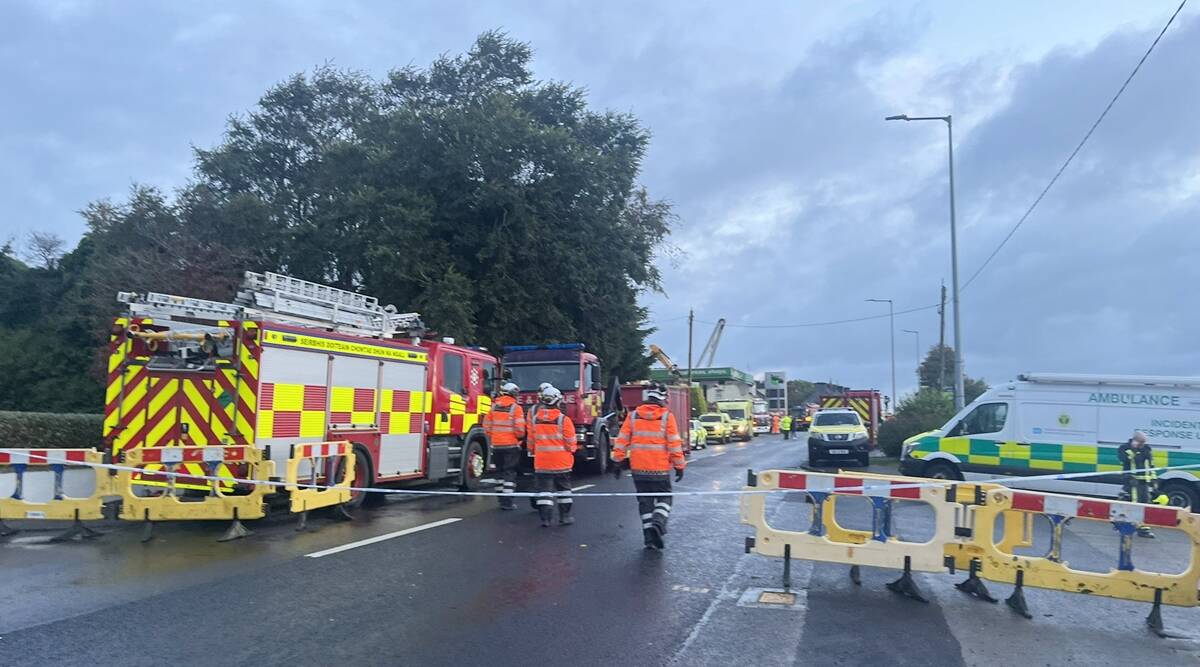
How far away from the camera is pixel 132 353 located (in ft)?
33.7

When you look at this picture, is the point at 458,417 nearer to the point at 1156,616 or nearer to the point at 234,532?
the point at 234,532

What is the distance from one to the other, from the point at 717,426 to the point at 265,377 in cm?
2961

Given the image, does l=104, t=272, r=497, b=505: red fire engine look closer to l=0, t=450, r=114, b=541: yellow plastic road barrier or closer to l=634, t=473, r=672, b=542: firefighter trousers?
l=0, t=450, r=114, b=541: yellow plastic road barrier

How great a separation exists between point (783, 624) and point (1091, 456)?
1087cm

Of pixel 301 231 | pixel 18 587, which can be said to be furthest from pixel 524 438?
pixel 301 231

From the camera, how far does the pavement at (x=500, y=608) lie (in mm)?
5277

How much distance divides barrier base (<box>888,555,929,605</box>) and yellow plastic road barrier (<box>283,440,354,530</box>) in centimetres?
640

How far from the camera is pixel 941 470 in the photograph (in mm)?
15438

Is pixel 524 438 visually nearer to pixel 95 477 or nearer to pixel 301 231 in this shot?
pixel 95 477

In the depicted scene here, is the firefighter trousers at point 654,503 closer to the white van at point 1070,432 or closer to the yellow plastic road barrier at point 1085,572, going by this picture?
the yellow plastic road barrier at point 1085,572

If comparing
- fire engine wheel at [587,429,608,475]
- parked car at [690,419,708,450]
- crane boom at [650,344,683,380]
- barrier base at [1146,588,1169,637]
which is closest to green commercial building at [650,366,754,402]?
crane boom at [650,344,683,380]

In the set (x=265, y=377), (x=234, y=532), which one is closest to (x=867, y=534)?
(x=234, y=532)

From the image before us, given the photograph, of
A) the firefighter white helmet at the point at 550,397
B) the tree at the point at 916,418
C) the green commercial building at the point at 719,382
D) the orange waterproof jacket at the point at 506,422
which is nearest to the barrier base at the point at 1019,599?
the firefighter white helmet at the point at 550,397

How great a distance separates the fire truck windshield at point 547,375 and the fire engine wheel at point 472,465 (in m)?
2.61
